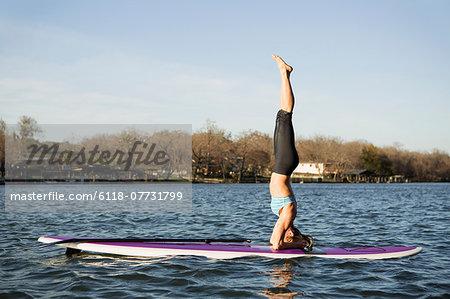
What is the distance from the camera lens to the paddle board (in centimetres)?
862

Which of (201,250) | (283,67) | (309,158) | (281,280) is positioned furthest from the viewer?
(309,158)

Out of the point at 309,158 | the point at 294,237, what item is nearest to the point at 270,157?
the point at 309,158

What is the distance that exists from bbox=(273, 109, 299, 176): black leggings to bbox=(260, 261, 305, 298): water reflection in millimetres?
1879

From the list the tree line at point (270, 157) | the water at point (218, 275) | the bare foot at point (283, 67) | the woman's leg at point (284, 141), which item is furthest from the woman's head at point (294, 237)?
the tree line at point (270, 157)

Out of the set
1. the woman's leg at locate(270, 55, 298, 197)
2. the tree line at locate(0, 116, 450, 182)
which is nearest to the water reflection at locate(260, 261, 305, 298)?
the woman's leg at locate(270, 55, 298, 197)

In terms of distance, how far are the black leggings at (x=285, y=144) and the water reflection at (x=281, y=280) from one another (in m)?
1.88

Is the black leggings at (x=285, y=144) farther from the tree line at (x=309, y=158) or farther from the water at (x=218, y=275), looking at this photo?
the tree line at (x=309, y=158)

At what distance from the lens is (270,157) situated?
10944 cm

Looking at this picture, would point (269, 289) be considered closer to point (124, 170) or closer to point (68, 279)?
point (68, 279)

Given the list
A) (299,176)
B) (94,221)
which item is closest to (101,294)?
(94,221)

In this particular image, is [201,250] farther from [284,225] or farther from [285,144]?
[285,144]

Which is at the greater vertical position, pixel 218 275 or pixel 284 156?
pixel 284 156

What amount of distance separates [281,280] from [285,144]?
8.06ft

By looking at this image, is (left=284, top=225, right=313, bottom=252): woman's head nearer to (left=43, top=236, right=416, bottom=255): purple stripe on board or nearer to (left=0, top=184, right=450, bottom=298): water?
(left=43, top=236, right=416, bottom=255): purple stripe on board
